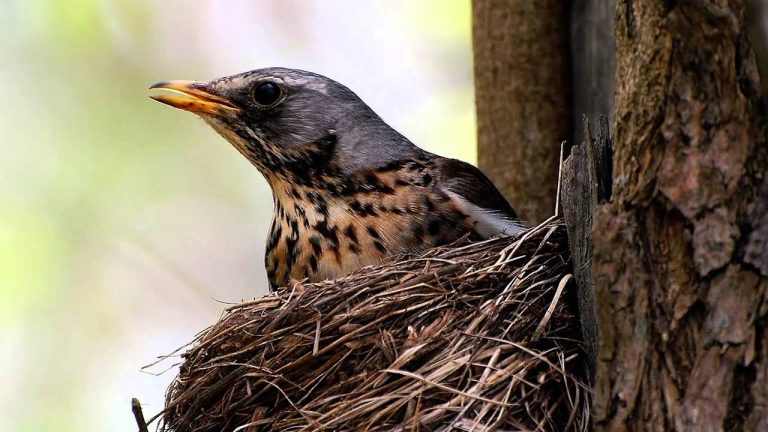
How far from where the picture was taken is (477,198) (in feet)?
14.0

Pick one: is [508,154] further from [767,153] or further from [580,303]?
[767,153]

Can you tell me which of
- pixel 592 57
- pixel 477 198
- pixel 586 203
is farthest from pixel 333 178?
pixel 592 57

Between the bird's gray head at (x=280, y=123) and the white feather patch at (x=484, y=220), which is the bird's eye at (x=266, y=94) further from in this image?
the white feather patch at (x=484, y=220)

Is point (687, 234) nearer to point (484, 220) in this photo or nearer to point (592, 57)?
point (484, 220)

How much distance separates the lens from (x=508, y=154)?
17.1 feet

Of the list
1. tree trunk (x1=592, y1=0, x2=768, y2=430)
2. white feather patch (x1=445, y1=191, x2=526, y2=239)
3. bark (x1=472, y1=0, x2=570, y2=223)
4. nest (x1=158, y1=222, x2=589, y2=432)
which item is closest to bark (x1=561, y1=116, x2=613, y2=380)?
nest (x1=158, y1=222, x2=589, y2=432)

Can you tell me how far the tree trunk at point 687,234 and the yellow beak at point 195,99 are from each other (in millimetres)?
2111

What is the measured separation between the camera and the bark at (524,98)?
5.20 m

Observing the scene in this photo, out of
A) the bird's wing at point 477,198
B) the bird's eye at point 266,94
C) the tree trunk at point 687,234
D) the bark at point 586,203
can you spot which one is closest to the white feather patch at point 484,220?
the bird's wing at point 477,198

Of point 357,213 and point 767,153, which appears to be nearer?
point 767,153

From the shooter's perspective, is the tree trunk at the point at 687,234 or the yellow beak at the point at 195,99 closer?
the tree trunk at the point at 687,234

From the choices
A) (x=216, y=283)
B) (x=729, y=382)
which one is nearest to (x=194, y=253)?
(x=216, y=283)

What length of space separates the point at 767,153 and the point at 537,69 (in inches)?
102

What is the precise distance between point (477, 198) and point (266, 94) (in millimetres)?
1020
